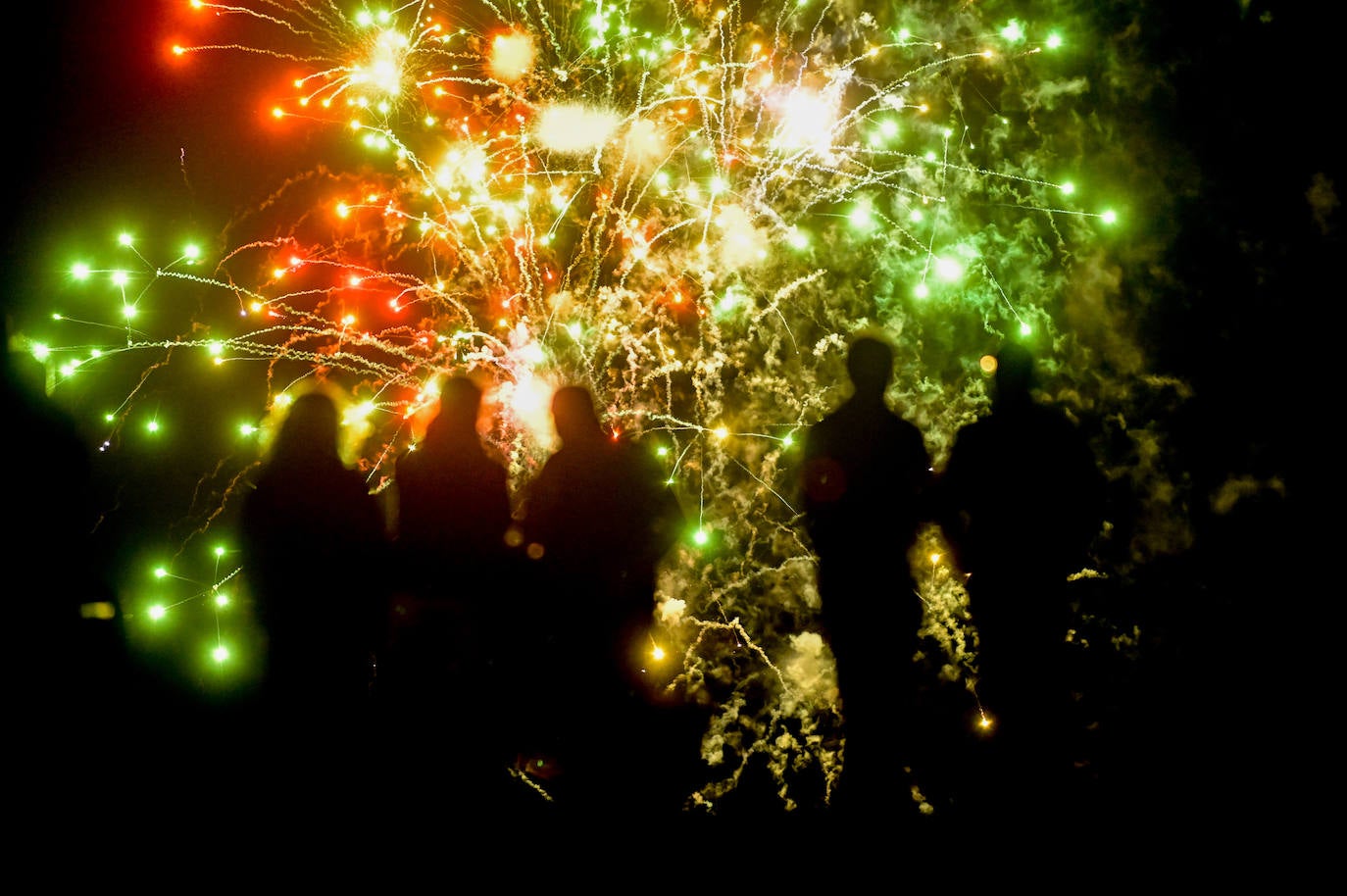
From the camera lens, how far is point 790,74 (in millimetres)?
4148

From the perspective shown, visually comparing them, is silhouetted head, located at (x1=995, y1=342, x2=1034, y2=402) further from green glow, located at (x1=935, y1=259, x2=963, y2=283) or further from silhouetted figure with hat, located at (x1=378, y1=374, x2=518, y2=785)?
silhouetted figure with hat, located at (x1=378, y1=374, x2=518, y2=785)

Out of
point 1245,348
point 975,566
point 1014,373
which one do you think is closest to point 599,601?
point 975,566

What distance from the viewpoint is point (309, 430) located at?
3975 mm

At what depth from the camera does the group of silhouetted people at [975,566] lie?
10.7ft

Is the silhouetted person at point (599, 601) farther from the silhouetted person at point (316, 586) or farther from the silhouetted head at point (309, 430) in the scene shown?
the silhouetted head at point (309, 430)

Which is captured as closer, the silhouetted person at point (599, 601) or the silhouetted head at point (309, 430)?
the silhouetted person at point (599, 601)

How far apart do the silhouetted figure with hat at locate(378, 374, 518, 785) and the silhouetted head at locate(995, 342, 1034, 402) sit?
3186 millimetres

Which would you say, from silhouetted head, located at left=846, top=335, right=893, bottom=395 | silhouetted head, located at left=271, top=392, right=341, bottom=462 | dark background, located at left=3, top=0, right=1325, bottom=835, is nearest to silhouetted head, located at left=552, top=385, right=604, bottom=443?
silhouetted head, located at left=271, top=392, right=341, bottom=462

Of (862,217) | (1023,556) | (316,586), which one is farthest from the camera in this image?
(862,217)

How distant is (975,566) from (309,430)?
4.33 metres

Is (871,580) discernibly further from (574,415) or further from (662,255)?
(662,255)

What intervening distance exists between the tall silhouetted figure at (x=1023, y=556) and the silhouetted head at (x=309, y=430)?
3.96 m

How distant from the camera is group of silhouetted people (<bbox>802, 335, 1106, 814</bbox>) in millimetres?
3254

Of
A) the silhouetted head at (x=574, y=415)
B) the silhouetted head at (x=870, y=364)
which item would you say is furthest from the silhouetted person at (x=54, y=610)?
the silhouetted head at (x=870, y=364)
